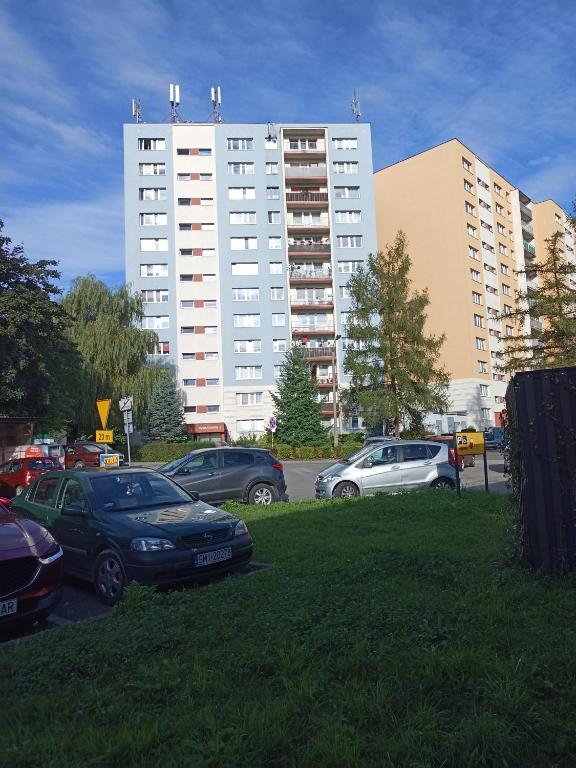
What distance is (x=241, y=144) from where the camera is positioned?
191 ft

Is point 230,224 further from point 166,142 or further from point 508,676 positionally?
point 508,676

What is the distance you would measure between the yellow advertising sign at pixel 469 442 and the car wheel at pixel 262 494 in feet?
15.1

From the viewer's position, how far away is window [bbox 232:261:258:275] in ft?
185

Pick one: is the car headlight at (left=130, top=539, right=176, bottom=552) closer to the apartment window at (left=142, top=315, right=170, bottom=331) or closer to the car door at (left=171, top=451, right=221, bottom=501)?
the car door at (left=171, top=451, right=221, bottom=501)

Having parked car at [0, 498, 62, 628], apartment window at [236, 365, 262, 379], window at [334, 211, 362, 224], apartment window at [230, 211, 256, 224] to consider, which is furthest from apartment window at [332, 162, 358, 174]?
parked car at [0, 498, 62, 628]

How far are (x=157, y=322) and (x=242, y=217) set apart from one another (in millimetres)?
12602

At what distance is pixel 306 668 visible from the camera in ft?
12.9

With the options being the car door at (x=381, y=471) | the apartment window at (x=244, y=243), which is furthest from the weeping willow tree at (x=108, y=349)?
the car door at (x=381, y=471)

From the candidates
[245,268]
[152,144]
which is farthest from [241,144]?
[245,268]

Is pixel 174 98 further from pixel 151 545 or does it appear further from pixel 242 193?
pixel 151 545

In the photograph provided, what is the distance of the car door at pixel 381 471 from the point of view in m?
15.1

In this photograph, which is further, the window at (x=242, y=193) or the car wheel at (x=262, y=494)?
the window at (x=242, y=193)

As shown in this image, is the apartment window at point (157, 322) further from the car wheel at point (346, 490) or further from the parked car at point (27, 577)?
the parked car at point (27, 577)

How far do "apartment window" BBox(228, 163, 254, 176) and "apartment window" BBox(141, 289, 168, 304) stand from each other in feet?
42.7
